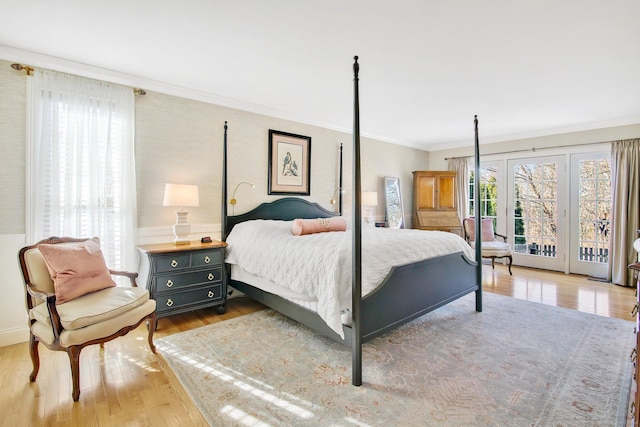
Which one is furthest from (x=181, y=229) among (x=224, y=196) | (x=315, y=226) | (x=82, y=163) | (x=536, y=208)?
(x=536, y=208)

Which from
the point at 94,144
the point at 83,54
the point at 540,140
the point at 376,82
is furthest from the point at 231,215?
the point at 540,140

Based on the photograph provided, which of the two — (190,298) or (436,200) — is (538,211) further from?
(190,298)

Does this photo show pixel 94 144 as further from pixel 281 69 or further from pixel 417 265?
pixel 417 265

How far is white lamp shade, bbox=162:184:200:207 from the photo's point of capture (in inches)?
122

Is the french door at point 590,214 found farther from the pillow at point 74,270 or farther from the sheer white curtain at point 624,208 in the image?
the pillow at point 74,270

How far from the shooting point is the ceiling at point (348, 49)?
2.05 metres

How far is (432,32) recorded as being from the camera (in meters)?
2.30

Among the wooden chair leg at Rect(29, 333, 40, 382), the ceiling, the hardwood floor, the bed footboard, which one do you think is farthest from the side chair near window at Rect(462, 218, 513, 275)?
the wooden chair leg at Rect(29, 333, 40, 382)

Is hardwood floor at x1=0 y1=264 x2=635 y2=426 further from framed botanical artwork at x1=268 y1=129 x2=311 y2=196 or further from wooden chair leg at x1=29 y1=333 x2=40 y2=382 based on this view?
framed botanical artwork at x1=268 y1=129 x2=311 y2=196

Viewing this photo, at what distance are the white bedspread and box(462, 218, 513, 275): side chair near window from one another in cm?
202

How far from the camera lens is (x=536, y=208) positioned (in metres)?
5.58

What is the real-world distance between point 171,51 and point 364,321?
2723 mm

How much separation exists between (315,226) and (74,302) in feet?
7.39

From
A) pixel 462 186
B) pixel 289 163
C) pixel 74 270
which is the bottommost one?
pixel 74 270
